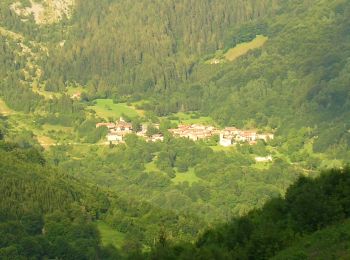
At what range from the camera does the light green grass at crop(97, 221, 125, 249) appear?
255ft

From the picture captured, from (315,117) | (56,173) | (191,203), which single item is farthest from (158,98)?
(56,173)

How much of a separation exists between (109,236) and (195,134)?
78.0 meters

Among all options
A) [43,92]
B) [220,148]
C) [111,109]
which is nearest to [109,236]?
[220,148]

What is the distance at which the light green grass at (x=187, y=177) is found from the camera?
132750 mm

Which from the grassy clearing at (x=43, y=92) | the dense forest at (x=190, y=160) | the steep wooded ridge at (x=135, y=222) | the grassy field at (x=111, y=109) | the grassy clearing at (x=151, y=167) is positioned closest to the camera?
the steep wooded ridge at (x=135, y=222)

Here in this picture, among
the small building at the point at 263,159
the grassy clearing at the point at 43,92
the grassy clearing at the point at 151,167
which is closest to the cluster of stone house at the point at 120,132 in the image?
the grassy clearing at the point at 151,167

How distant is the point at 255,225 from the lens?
4722 centimetres

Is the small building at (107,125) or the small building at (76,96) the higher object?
the small building at (76,96)

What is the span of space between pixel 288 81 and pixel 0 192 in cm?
10124

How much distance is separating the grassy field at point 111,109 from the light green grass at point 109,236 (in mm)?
88158

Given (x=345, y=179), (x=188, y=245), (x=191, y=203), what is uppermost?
(x=191, y=203)

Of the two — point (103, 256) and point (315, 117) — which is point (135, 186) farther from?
point (103, 256)

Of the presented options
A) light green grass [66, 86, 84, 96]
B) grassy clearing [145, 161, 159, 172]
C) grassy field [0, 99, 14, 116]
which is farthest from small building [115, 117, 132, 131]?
light green grass [66, 86, 84, 96]

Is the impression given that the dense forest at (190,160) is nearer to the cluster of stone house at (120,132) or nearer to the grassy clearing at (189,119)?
the grassy clearing at (189,119)
